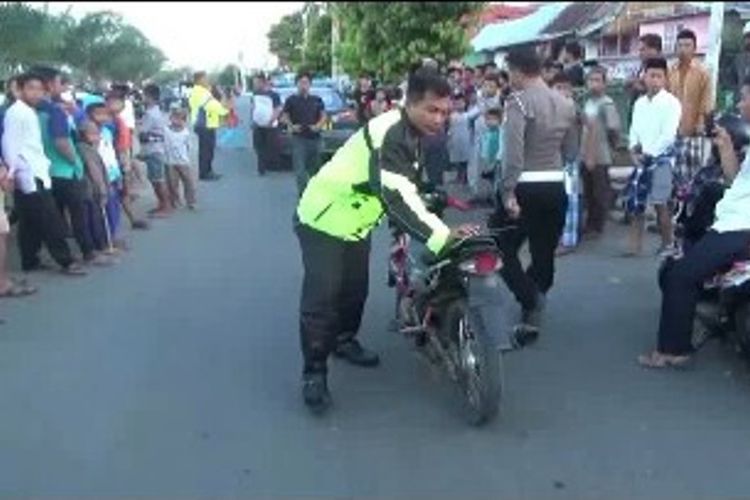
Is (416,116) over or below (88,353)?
over

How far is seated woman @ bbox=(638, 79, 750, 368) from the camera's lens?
530 cm

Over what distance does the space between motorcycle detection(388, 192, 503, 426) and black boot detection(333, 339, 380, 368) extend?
0.38m

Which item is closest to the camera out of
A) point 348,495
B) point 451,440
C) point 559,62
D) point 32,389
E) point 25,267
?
point 348,495

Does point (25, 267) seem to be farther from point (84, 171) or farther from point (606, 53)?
point (606, 53)

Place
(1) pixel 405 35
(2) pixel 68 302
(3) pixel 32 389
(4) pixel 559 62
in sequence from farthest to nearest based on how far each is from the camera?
(1) pixel 405 35
(4) pixel 559 62
(2) pixel 68 302
(3) pixel 32 389

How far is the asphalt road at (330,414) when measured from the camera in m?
4.16

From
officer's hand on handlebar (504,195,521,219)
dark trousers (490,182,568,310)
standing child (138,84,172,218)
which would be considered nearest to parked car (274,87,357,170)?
standing child (138,84,172,218)

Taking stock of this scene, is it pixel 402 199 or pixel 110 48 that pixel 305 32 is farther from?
pixel 402 199

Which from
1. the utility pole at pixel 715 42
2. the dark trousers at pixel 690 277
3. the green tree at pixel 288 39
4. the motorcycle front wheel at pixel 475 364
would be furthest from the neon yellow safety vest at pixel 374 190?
the green tree at pixel 288 39

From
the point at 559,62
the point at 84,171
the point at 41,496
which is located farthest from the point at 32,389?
the point at 559,62

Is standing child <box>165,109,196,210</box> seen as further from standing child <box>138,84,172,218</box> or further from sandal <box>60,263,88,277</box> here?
sandal <box>60,263,88,277</box>

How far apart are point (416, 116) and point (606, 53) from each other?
71.2 ft

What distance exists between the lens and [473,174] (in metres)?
Result: 12.6

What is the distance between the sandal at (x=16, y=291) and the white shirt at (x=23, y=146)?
827mm
